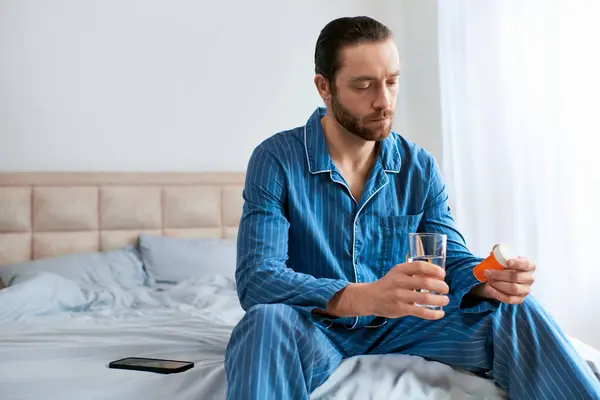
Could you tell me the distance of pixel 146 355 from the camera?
1780mm

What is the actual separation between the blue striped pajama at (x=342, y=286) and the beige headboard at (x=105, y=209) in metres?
1.83

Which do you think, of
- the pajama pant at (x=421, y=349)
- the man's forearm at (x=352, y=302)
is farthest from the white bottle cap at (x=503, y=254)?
the man's forearm at (x=352, y=302)

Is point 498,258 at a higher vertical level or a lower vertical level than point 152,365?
higher

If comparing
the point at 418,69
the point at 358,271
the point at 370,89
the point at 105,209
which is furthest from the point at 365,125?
the point at 418,69

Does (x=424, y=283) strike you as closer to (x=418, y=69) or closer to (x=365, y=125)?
(x=365, y=125)

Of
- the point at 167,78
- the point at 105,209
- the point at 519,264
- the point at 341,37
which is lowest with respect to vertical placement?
the point at 519,264

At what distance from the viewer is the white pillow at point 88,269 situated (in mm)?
3072

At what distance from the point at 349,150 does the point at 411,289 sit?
2.09 ft

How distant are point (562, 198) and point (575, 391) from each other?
67.0 inches

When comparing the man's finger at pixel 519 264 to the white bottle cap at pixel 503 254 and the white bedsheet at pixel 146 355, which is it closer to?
the white bottle cap at pixel 503 254

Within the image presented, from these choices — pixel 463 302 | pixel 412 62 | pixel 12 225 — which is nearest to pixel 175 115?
pixel 12 225

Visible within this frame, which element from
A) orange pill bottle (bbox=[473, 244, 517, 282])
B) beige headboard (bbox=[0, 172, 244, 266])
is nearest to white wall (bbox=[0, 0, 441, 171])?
beige headboard (bbox=[0, 172, 244, 266])

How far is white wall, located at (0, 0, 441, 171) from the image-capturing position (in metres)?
3.48

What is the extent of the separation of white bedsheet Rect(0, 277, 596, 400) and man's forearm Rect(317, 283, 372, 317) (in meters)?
0.15
